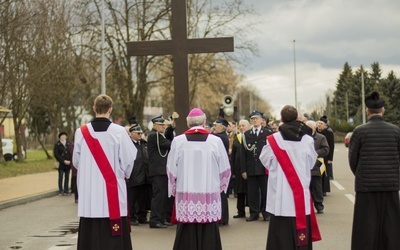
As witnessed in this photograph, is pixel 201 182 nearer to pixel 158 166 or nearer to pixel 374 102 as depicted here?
pixel 374 102

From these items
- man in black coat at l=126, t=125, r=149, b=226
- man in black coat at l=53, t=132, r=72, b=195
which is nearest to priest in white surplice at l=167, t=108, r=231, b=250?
man in black coat at l=126, t=125, r=149, b=226

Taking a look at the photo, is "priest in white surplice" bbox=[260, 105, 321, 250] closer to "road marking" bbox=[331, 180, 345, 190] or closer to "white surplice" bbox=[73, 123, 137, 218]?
"white surplice" bbox=[73, 123, 137, 218]

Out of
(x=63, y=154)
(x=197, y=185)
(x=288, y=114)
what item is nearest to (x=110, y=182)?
(x=197, y=185)

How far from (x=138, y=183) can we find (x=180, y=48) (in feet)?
9.21

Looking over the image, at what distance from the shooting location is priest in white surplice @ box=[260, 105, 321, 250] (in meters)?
8.46

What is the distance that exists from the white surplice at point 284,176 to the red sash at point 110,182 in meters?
1.89

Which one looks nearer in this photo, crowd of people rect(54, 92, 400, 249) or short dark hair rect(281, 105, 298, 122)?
crowd of people rect(54, 92, 400, 249)

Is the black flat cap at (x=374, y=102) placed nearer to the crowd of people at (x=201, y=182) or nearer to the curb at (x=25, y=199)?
the crowd of people at (x=201, y=182)

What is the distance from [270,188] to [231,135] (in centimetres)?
1054

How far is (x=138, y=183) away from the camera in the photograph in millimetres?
14062

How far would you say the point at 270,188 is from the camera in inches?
343

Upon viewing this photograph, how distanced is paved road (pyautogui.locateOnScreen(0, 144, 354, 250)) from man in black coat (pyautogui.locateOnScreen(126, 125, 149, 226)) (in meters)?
0.65

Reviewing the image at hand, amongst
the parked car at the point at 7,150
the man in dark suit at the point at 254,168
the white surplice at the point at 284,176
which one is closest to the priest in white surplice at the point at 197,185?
the white surplice at the point at 284,176

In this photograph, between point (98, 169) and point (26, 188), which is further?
point (26, 188)
